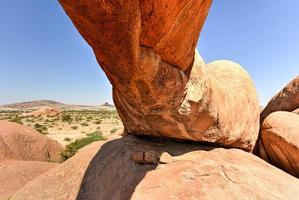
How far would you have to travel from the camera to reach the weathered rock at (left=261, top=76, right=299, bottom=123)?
21.6 feet

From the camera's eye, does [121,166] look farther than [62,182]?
No

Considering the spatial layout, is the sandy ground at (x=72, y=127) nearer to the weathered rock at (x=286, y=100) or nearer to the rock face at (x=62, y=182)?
the rock face at (x=62, y=182)

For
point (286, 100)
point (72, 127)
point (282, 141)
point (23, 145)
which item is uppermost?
point (286, 100)

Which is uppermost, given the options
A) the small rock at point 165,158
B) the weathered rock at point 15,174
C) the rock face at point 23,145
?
the small rock at point 165,158

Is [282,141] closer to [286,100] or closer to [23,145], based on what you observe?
[286,100]

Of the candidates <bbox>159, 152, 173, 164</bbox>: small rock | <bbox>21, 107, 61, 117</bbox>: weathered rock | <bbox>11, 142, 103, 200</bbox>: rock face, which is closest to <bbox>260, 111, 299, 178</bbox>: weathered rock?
<bbox>159, 152, 173, 164</bbox>: small rock

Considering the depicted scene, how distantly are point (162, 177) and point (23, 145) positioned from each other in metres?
6.00


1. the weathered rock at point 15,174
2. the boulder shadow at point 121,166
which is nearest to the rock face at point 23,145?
the weathered rock at point 15,174

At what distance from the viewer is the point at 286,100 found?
6742mm

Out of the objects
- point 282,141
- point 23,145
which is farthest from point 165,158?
point 23,145

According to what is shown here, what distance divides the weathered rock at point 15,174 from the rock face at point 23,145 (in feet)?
2.14

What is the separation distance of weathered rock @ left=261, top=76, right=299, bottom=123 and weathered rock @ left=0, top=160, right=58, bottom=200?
5.80 metres

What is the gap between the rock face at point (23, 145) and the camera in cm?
726

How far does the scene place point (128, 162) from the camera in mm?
3914
